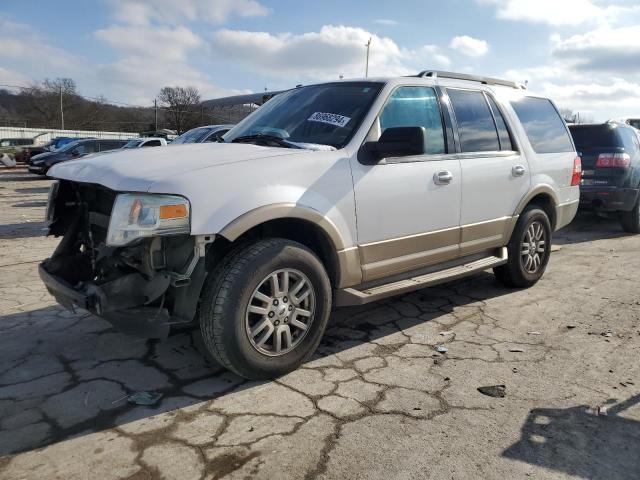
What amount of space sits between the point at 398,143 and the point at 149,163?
62.0 inches

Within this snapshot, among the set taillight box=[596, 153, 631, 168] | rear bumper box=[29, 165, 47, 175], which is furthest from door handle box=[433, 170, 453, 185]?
rear bumper box=[29, 165, 47, 175]

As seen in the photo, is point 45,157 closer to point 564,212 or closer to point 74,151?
point 74,151

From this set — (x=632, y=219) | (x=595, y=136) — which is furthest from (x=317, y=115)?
(x=632, y=219)

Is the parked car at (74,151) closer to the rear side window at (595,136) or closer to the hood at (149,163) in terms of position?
the rear side window at (595,136)

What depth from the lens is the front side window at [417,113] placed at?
373cm

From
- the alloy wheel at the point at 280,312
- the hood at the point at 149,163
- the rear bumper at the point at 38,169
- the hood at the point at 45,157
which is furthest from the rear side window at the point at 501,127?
the rear bumper at the point at 38,169

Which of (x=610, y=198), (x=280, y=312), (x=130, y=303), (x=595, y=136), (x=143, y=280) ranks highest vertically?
(x=595, y=136)

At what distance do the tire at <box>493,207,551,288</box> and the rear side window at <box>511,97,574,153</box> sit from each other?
70cm

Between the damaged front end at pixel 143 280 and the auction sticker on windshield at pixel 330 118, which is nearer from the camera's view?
the damaged front end at pixel 143 280

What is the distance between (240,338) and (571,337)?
8.79ft

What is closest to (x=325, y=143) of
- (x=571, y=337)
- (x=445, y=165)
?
(x=445, y=165)

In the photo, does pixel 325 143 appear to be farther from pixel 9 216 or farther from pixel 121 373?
pixel 9 216

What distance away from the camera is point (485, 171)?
14.3 feet

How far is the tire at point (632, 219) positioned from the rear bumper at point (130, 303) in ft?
27.3
